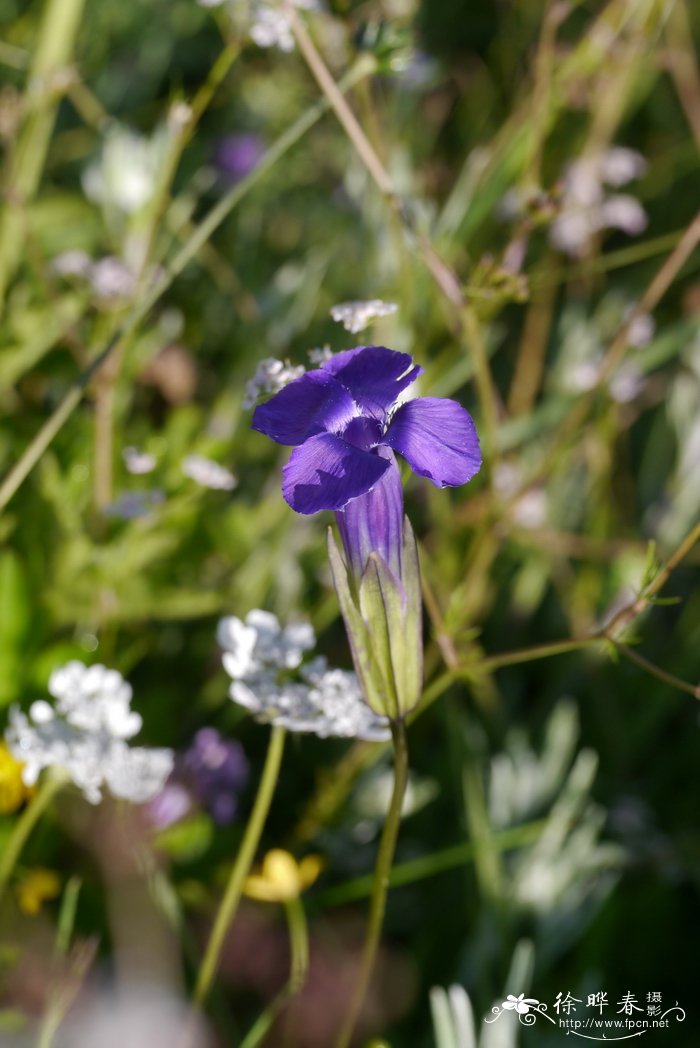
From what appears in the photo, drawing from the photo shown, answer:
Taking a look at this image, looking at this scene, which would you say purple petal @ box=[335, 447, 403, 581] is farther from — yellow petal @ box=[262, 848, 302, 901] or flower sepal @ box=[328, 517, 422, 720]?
yellow petal @ box=[262, 848, 302, 901]

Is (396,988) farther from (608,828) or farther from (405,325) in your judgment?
(405,325)

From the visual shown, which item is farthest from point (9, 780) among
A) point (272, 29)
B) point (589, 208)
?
point (589, 208)

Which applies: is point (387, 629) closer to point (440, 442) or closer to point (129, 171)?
point (440, 442)

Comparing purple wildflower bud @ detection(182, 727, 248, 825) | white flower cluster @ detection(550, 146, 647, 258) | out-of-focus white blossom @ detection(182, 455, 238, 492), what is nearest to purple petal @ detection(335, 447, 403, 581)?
out-of-focus white blossom @ detection(182, 455, 238, 492)

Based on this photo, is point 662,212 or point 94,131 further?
point 662,212

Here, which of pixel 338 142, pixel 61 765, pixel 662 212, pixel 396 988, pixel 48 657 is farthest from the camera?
pixel 662 212

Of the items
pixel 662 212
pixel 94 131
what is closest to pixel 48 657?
pixel 94 131
